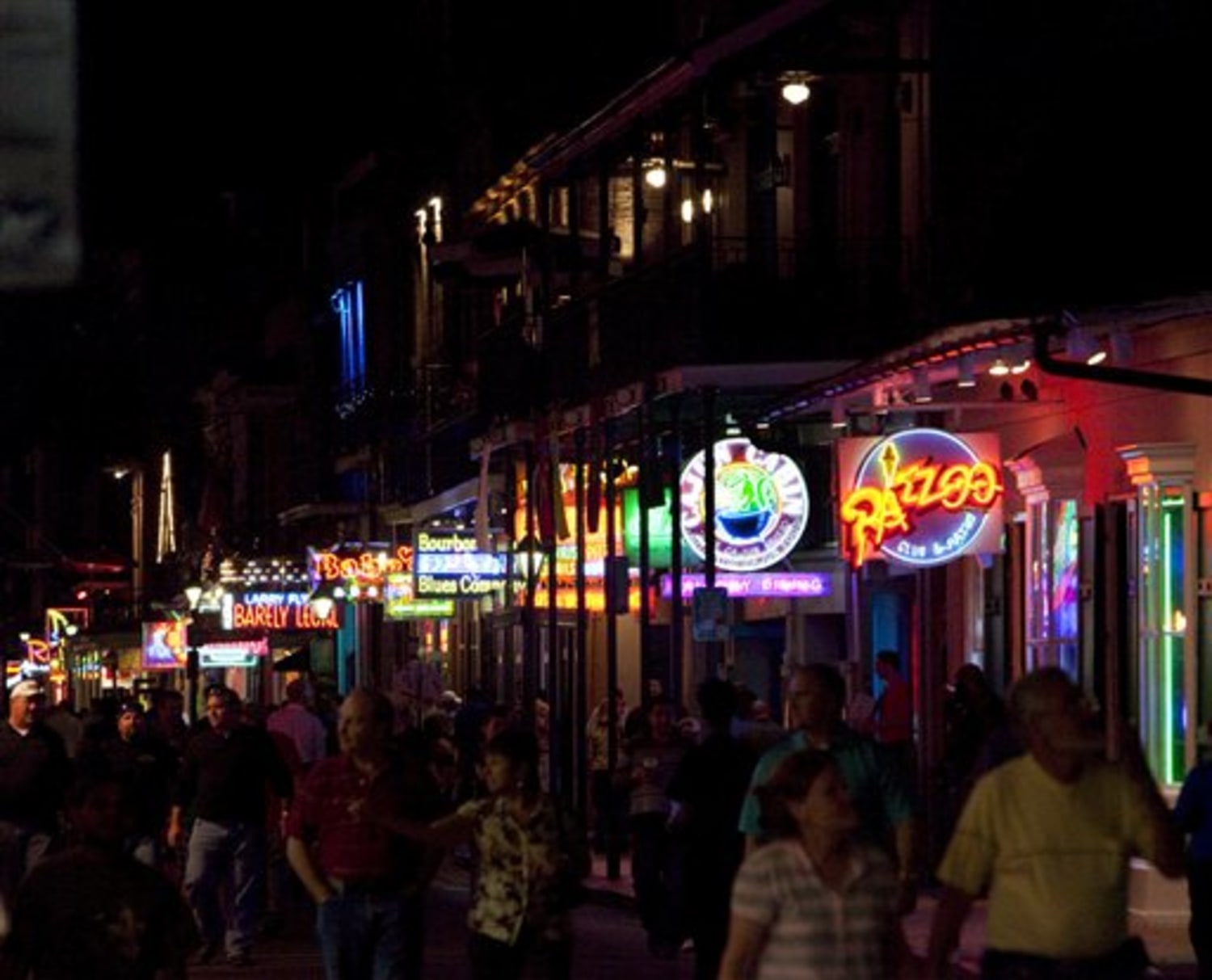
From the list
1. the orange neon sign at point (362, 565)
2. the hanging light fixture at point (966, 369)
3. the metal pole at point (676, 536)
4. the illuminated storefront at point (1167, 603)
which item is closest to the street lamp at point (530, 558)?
the metal pole at point (676, 536)

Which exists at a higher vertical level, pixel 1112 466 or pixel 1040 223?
pixel 1040 223

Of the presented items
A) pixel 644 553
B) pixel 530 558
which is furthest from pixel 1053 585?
pixel 530 558

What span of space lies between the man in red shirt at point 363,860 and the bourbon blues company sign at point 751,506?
692 inches

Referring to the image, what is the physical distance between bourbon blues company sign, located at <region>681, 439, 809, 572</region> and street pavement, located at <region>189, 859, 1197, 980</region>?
198 inches

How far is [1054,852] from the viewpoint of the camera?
1056 centimetres

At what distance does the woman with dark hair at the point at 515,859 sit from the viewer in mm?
14219

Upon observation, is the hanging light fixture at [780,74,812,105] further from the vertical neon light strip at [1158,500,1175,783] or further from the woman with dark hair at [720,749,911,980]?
the woman with dark hair at [720,749,911,980]

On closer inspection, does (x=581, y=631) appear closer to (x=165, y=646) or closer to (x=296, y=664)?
(x=296, y=664)

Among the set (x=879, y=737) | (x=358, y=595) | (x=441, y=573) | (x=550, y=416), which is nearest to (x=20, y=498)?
Result: (x=358, y=595)

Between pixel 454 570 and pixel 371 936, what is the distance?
3052 cm

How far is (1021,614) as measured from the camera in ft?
89.4

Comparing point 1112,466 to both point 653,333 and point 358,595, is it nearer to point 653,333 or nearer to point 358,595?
point 653,333

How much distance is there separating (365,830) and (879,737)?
15365 mm

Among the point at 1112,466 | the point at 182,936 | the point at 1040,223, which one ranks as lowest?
the point at 182,936
